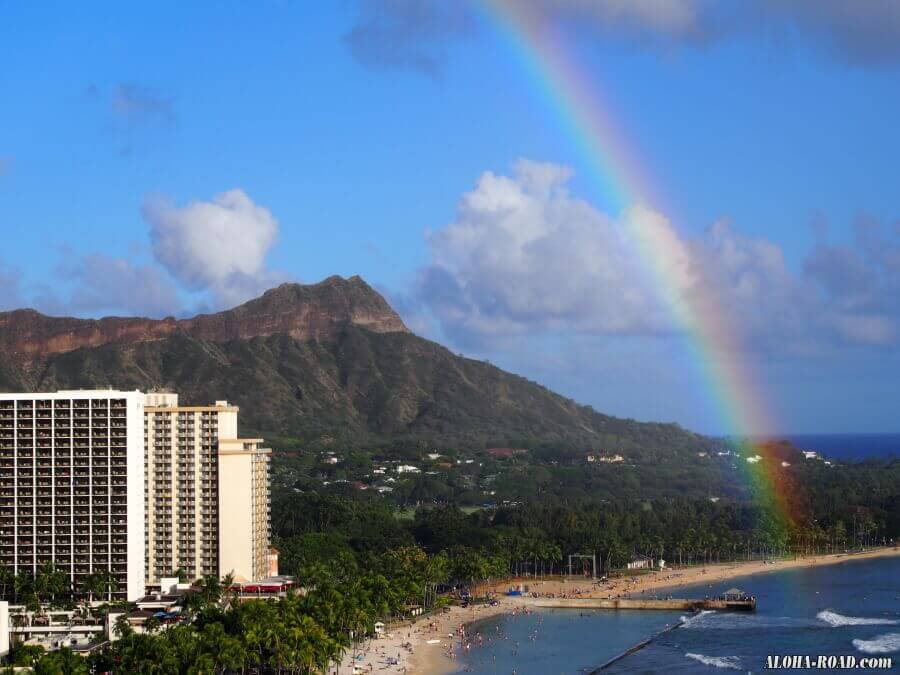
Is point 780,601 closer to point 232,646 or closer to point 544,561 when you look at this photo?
point 544,561

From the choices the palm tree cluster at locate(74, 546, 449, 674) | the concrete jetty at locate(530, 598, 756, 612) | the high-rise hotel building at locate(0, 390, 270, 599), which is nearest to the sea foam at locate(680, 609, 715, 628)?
the concrete jetty at locate(530, 598, 756, 612)

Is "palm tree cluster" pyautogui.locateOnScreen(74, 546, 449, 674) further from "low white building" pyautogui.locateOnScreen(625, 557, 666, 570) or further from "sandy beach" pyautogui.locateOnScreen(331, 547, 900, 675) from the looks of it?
"low white building" pyautogui.locateOnScreen(625, 557, 666, 570)

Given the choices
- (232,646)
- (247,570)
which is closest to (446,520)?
(247,570)

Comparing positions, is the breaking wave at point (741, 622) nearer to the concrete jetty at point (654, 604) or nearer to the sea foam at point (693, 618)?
the sea foam at point (693, 618)

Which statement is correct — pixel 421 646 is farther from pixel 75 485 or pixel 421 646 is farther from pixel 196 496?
pixel 75 485

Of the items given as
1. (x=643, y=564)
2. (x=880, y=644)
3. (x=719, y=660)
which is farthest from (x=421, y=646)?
(x=643, y=564)

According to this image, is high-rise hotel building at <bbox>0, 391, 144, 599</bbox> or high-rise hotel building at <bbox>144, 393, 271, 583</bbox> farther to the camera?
high-rise hotel building at <bbox>144, 393, 271, 583</bbox>
